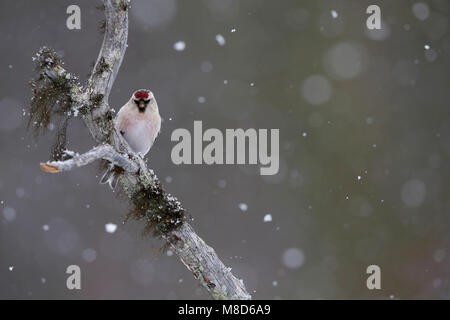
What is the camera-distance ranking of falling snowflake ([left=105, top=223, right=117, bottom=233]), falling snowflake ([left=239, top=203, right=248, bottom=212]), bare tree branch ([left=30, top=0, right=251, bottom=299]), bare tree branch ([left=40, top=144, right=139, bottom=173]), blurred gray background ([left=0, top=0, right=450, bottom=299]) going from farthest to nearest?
falling snowflake ([left=239, top=203, right=248, bottom=212]) → falling snowflake ([left=105, top=223, right=117, bottom=233]) → blurred gray background ([left=0, top=0, right=450, bottom=299]) → bare tree branch ([left=30, top=0, right=251, bottom=299]) → bare tree branch ([left=40, top=144, right=139, bottom=173])

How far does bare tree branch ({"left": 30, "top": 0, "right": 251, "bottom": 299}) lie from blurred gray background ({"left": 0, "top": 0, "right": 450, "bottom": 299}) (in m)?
5.10

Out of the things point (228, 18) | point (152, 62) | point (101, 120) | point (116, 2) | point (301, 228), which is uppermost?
point (228, 18)

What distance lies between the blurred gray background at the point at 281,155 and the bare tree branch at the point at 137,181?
5098 mm

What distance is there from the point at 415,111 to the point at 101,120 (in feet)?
25.9

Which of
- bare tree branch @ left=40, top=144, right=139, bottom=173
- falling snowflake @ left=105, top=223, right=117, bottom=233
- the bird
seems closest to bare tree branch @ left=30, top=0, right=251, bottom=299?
bare tree branch @ left=40, top=144, right=139, bottom=173

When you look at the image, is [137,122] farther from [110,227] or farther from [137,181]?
[110,227]

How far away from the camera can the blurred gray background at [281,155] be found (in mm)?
8898

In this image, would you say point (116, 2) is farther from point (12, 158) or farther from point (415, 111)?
point (415, 111)

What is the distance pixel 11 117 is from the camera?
8.90m

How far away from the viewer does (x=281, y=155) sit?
966 cm

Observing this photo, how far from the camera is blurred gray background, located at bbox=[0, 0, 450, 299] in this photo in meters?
8.90

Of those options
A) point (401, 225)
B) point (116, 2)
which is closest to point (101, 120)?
point (116, 2)

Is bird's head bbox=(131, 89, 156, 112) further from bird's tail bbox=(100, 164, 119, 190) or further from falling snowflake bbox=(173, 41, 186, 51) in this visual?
falling snowflake bbox=(173, 41, 186, 51)

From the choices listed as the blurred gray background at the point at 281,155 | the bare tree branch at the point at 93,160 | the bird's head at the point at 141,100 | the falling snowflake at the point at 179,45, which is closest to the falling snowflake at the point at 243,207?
the blurred gray background at the point at 281,155
